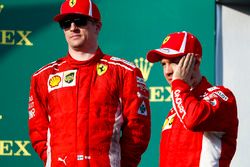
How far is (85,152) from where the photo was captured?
201 inches

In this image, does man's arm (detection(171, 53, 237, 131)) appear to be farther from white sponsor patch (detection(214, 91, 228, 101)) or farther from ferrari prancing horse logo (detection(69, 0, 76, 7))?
ferrari prancing horse logo (detection(69, 0, 76, 7))

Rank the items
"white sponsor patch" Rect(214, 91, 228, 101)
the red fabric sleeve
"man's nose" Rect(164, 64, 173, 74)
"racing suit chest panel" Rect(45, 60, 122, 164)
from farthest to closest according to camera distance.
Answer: "racing suit chest panel" Rect(45, 60, 122, 164), "man's nose" Rect(164, 64, 173, 74), "white sponsor patch" Rect(214, 91, 228, 101), the red fabric sleeve

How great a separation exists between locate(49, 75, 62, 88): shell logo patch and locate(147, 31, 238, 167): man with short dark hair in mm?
764

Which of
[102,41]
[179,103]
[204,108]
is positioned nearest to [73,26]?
[179,103]

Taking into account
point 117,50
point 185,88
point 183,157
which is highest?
point 117,50

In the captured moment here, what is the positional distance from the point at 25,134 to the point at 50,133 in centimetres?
163

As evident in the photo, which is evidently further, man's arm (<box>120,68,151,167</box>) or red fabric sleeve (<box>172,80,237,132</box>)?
man's arm (<box>120,68,151,167</box>)

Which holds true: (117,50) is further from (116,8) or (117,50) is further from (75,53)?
(75,53)

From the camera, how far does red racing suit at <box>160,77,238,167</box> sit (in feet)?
14.9

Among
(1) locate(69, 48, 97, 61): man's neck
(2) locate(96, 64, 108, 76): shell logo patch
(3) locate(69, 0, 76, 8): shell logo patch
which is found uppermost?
(3) locate(69, 0, 76, 8): shell logo patch

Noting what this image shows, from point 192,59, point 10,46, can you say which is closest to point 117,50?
point 10,46

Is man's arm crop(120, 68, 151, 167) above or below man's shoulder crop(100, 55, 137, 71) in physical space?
below

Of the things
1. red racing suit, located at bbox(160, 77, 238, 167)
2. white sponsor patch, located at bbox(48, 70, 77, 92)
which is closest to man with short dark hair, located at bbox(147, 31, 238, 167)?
red racing suit, located at bbox(160, 77, 238, 167)

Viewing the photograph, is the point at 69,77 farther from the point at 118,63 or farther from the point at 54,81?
the point at 118,63
